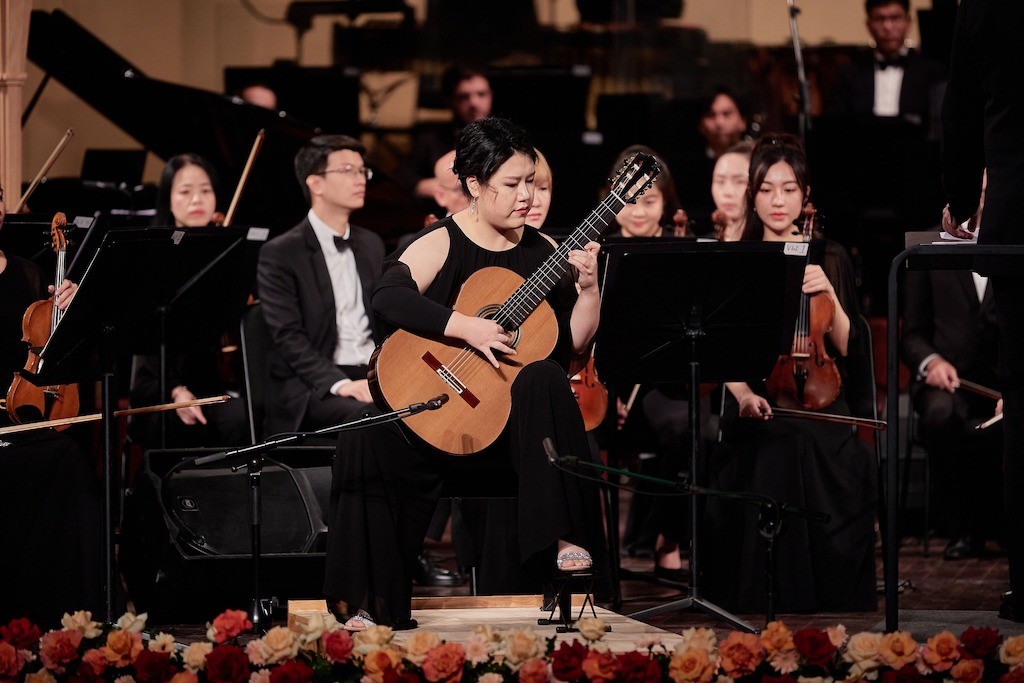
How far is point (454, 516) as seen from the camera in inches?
176

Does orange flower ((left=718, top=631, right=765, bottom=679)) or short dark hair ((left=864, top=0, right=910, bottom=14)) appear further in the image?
short dark hair ((left=864, top=0, right=910, bottom=14))

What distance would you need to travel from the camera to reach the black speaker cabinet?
4.25 meters

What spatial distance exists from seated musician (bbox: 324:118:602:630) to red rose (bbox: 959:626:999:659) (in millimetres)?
953

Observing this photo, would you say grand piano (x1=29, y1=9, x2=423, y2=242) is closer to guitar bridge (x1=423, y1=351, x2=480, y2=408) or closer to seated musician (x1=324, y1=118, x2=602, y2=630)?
seated musician (x1=324, y1=118, x2=602, y2=630)

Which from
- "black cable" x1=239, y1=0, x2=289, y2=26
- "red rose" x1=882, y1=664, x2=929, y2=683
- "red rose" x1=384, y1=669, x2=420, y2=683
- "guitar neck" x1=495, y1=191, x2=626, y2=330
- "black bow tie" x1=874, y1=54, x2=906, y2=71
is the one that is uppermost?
"black cable" x1=239, y1=0, x2=289, y2=26

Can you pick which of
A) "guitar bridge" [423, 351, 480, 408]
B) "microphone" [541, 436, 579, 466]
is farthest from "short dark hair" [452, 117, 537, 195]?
"microphone" [541, 436, 579, 466]

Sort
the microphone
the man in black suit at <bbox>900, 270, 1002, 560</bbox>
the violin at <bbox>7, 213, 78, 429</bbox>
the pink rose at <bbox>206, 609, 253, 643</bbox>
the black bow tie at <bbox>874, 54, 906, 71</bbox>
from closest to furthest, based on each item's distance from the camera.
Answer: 1. the pink rose at <bbox>206, 609, 253, 643</bbox>
2. the microphone
3. the violin at <bbox>7, 213, 78, 429</bbox>
4. the man in black suit at <bbox>900, 270, 1002, 560</bbox>
5. the black bow tie at <bbox>874, 54, 906, 71</bbox>

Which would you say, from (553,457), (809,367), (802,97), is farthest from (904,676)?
(802,97)

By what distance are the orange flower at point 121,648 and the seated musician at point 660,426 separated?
2.30 m

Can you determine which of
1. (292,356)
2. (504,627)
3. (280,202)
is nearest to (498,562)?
(504,627)

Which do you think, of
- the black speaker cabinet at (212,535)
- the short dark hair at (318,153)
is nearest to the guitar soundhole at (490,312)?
the black speaker cabinet at (212,535)

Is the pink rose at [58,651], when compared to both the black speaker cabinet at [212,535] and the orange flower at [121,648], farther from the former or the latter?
the black speaker cabinet at [212,535]

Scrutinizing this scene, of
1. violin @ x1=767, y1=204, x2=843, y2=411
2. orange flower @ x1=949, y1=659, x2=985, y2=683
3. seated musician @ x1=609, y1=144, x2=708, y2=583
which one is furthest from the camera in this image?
seated musician @ x1=609, y1=144, x2=708, y2=583

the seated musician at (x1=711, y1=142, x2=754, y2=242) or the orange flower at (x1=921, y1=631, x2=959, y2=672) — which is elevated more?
the seated musician at (x1=711, y1=142, x2=754, y2=242)
